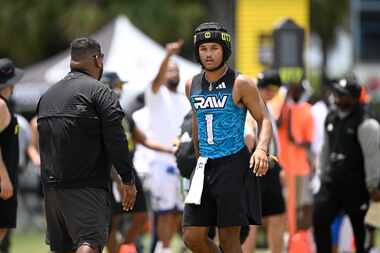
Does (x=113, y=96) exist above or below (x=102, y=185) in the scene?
above

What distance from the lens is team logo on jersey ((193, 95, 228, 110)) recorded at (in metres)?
9.92

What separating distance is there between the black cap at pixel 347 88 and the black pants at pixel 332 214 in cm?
109

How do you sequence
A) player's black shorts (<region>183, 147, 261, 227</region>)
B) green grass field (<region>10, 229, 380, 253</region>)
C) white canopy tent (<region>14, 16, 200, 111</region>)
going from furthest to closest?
white canopy tent (<region>14, 16, 200, 111</region>)
green grass field (<region>10, 229, 380, 253</region>)
player's black shorts (<region>183, 147, 261, 227</region>)

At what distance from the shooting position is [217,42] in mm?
9953

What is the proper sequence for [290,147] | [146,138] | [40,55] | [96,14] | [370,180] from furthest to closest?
1. [40,55]
2. [96,14]
3. [290,147]
4. [146,138]
5. [370,180]

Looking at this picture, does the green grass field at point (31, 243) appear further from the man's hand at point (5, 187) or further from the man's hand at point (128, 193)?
the man's hand at point (128, 193)

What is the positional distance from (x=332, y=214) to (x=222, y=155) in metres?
3.30

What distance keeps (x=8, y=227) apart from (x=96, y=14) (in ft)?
76.3

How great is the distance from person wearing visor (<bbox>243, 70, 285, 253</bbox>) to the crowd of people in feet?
0.05

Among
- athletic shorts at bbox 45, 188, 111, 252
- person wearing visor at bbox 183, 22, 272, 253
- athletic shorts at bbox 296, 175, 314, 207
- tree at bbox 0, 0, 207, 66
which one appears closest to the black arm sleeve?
athletic shorts at bbox 45, 188, 111, 252

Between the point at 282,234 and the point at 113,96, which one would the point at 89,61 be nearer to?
the point at 113,96

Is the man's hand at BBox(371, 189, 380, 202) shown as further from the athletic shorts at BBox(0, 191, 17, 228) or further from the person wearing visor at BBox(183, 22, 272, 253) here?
the athletic shorts at BBox(0, 191, 17, 228)

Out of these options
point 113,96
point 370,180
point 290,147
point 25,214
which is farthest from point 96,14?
point 113,96

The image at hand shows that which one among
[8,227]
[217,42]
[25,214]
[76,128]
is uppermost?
[217,42]
